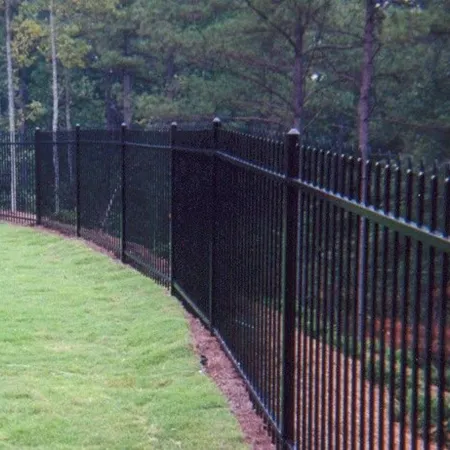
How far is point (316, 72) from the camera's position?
32406 millimetres

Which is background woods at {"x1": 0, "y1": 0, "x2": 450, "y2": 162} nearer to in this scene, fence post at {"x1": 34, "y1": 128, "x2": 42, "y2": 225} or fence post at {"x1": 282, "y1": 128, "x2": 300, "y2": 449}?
fence post at {"x1": 34, "y1": 128, "x2": 42, "y2": 225}

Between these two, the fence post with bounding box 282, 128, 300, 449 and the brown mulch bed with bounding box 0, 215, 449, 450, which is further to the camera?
the fence post with bounding box 282, 128, 300, 449

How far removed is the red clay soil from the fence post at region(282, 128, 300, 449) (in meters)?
0.68

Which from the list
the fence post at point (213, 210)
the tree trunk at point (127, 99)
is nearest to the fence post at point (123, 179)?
the fence post at point (213, 210)

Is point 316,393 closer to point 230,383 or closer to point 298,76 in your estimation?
point 230,383

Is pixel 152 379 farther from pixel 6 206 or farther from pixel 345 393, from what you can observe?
pixel 6 206

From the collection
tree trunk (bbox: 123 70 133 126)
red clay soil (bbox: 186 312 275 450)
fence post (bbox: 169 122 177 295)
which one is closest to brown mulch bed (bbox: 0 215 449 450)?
red clay soil (bbox: 186 312 275 450)

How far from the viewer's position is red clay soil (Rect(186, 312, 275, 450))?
636cm

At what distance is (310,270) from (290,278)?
439 mm

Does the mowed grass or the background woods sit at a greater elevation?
the background woods

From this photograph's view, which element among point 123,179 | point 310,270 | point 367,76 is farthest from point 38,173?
point 310,270

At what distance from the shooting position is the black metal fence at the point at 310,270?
11.0 feet

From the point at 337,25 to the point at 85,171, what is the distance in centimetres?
1216

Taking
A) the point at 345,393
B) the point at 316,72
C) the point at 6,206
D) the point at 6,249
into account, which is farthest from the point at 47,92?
the point at 345,393
